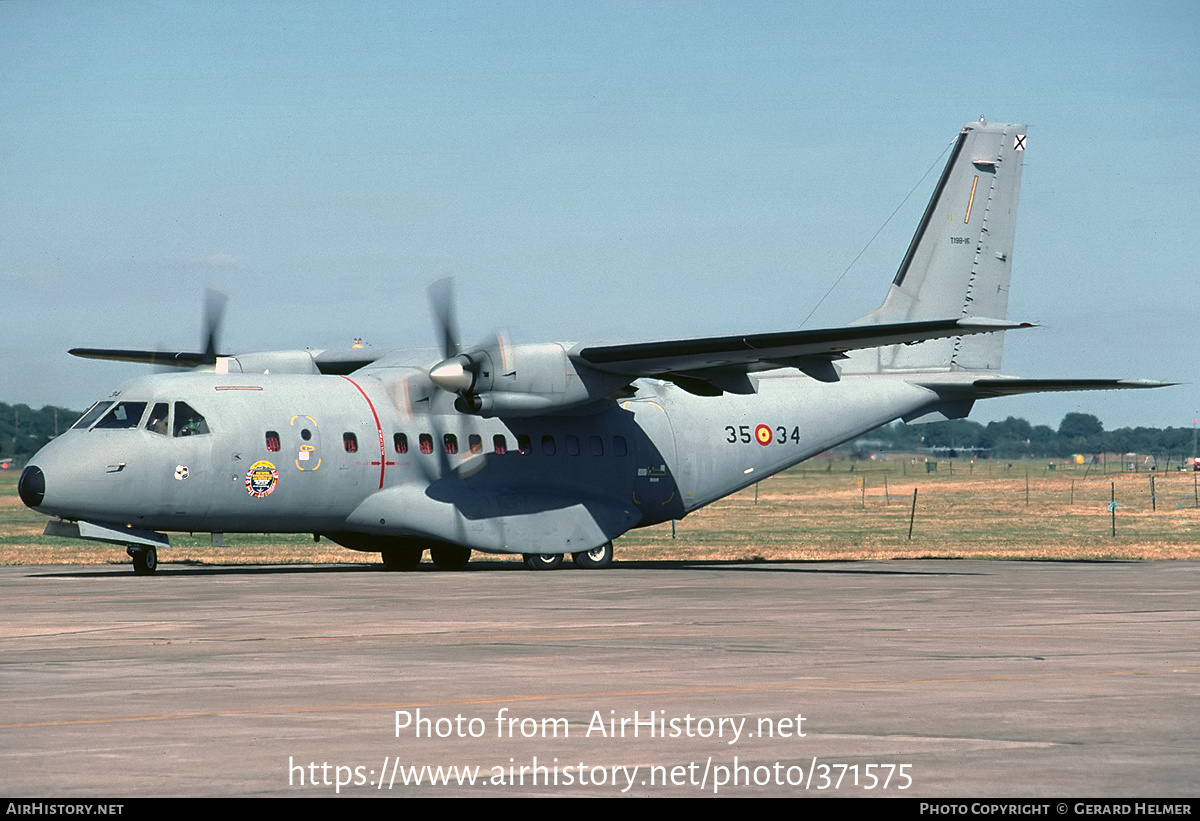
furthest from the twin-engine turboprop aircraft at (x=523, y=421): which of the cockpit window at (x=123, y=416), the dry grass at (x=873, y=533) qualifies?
the dry grass at (x=873, y=533)

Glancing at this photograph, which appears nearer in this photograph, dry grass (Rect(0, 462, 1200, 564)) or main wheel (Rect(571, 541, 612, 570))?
main wheel (Rect(571, 541, 612, 570))

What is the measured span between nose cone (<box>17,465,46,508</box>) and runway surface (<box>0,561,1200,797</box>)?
2.41m

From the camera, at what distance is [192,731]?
9.77m

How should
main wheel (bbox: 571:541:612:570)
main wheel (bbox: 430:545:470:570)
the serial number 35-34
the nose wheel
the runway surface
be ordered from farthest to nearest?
1. the serial number 35-34
2. main wheel (bbox: 571:541:612:570)
3. main wheel (bbox: 430:545:470:570)
4. the nose wheel
5. the runway surface

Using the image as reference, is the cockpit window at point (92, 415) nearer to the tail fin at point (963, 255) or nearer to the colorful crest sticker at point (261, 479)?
the colorful crest sticker at point (261, 479)

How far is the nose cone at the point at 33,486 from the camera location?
24.8 metres

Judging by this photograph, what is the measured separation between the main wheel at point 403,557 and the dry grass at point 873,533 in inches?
199

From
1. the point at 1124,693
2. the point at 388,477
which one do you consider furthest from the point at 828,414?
the point at 1124,693

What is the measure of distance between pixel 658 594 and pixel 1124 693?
37.3ft

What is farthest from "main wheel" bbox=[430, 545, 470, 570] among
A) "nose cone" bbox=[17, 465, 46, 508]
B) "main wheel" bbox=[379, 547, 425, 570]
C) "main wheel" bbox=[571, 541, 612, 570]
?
"nose cone" bbox=[17, 465, 46, 508]

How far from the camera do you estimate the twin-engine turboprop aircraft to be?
26.0 metres

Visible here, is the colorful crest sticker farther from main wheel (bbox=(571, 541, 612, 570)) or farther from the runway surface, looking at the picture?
main wheel (bbox=(571, 541, 612, 570))

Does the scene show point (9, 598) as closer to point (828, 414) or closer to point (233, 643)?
point (233, 643)

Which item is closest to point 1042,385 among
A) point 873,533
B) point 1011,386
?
point 1011,386
